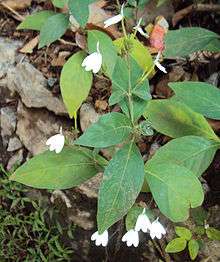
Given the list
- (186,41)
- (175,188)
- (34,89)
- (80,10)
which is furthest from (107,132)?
(34,89)

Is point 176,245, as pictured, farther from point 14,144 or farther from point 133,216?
point 14,144

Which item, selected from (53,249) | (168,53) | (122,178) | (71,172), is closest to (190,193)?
(122,178)

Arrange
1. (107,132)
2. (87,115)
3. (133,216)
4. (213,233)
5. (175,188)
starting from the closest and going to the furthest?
(107,132)
(175,188)
(133,216)
(213,233)
(87,115)

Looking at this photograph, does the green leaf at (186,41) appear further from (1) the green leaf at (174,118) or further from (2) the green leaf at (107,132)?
(2) the green leaf at (107,132)

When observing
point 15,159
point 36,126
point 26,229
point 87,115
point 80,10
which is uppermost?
point 80,10

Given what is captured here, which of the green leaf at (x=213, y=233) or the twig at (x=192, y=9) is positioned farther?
the twig at (x=192, y=9)

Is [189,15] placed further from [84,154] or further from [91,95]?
[84,154]

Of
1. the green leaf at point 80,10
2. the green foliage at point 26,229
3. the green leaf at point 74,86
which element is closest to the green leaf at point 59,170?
the green leaf at point 74,86
